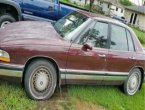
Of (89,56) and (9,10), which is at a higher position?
(9,10)

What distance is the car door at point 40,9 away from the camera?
391 inches

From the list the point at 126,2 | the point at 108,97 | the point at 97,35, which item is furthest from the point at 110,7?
the point at 97,35

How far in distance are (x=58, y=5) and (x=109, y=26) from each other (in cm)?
389

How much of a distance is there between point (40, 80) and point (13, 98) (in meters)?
0.65

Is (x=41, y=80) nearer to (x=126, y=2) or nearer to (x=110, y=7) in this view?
(x=110, y=7)

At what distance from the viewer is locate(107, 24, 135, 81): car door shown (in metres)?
7.18

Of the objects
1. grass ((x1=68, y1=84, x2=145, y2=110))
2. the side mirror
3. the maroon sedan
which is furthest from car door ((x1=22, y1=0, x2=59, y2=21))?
the side mirror

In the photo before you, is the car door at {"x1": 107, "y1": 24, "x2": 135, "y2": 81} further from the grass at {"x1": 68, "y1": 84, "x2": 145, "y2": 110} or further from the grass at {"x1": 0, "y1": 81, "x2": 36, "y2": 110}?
the grass at {"x1": 0, "y1": 81, "x2": 36, "y2": 110}

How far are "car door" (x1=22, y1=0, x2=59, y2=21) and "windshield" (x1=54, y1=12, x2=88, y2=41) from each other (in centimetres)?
269

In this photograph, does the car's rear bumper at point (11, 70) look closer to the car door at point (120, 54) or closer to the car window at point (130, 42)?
the car door at point (120, 54)

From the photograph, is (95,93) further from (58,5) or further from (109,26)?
(58,5)

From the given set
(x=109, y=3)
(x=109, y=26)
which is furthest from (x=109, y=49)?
(x=109, y=3)

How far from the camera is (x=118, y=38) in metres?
7.45

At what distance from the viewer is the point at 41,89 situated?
246 inches
